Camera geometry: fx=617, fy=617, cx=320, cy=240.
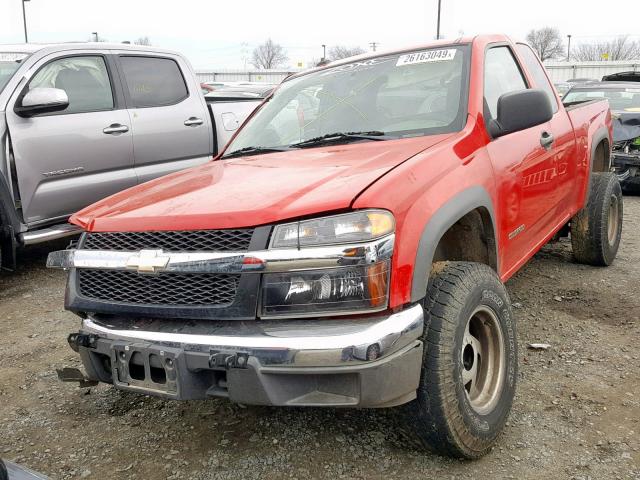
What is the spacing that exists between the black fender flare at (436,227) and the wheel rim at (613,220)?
2787 mm

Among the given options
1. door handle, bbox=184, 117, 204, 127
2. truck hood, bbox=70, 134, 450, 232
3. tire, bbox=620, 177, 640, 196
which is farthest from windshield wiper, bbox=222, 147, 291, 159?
tire, bbox=620, 177, 640, 196

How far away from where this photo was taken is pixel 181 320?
233cm

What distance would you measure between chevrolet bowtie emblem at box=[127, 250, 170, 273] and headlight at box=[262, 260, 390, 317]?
1.32 ft

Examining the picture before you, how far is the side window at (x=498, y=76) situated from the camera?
3.27 meters

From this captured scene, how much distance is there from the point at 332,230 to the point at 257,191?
1.38ft

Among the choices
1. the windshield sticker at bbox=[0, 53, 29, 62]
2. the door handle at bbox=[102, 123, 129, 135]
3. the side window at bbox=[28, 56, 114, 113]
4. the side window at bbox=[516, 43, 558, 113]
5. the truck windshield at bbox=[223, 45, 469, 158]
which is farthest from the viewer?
the door handle at bbox=[102, 123, 129, 135]

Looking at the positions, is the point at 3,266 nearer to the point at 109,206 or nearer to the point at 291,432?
the point at 109,206

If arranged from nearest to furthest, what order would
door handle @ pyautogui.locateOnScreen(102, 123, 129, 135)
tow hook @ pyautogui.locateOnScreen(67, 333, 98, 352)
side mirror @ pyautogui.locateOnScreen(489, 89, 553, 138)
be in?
tow hook @ pyautogui.locateOnScreen(67, 333, 98, 352) → side mirror @ pyautogui.locateOnScreen(489, 89, 553, 138) → door handle @ pyautogui.locateOnScreen(102, 123, 129, 135)

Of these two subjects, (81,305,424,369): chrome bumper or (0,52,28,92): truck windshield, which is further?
(0,52,28,92): truck windshield

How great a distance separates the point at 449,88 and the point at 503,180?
1.82 feet

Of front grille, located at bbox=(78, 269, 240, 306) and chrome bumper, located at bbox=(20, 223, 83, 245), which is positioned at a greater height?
front grille, located at bbox=(78, 269, 240, 306)

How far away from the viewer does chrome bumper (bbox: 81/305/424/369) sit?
2.04 meters

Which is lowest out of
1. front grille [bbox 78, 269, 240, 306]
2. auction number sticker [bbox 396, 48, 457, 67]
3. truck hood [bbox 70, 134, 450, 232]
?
front grille [bbox 78, 269, 240, 306]

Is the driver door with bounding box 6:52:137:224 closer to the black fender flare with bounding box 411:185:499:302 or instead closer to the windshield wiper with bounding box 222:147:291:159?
the windshield wiper with bounding box 222:147:291:159
